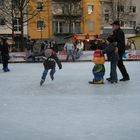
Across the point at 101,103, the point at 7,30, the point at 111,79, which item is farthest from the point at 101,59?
the point at 7,30

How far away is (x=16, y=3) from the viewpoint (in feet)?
133

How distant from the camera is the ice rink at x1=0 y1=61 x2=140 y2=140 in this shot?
557 centimetres

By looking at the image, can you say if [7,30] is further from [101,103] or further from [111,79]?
[101,103]

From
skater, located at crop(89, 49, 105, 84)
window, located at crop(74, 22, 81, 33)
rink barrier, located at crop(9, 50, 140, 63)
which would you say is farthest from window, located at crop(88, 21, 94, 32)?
skater, located at crop(89, 49, 105, 84)

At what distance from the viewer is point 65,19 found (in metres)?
55.8

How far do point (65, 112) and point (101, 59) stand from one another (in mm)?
4282

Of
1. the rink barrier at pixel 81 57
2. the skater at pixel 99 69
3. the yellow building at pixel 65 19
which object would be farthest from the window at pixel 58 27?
the skater at pixel 99 69

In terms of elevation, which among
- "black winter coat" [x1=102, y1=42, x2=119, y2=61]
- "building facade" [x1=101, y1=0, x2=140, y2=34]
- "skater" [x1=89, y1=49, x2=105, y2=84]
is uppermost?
"building facade" [x1=101, y1=0, x2=140, y2=34]

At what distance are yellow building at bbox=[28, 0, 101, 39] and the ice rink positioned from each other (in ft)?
141

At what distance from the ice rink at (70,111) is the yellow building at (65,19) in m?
42.9

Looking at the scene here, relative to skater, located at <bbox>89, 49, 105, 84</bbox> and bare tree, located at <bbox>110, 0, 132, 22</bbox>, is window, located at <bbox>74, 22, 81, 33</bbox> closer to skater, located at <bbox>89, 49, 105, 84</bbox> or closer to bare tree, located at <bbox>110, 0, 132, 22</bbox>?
bare tree, located at <bbox>110, 0, 132, 22</bbox>

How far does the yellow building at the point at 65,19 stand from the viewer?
54453 mm

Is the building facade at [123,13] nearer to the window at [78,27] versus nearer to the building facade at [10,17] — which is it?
the window at [78,27]

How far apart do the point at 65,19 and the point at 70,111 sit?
49149mm
